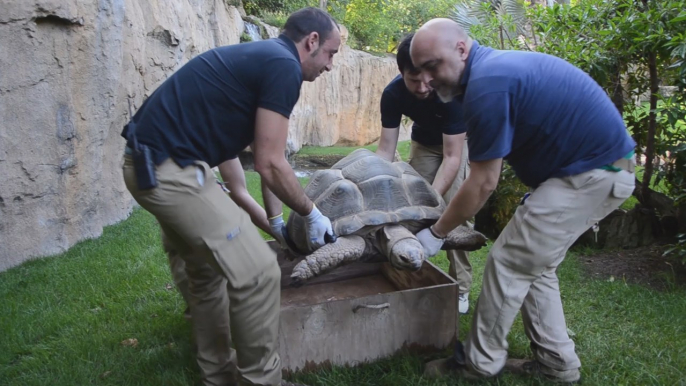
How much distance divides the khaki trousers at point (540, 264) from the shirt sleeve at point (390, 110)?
5.01 feet

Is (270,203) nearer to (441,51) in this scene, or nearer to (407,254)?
(407,254)

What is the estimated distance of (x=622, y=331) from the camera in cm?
357

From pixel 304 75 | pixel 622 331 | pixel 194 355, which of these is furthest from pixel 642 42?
pixel 194 355

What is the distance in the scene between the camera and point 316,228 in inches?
121

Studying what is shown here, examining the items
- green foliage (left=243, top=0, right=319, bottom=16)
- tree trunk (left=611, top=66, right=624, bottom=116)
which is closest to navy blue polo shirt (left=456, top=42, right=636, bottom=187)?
tree trunk (left=611, top=66, right=624, bottom=116)

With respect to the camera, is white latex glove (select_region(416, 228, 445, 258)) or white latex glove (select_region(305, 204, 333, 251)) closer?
white latex glove (select_region(305, 204, 333, 251))

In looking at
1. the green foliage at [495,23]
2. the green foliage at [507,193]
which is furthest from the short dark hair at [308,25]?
the green foliage at [495,23]

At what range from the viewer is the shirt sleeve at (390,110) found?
401 cm

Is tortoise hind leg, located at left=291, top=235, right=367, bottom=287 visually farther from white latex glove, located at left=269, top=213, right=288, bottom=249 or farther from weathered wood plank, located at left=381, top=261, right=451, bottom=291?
weathered wood plank, located at left=381, top=261, right=451, bottom=291

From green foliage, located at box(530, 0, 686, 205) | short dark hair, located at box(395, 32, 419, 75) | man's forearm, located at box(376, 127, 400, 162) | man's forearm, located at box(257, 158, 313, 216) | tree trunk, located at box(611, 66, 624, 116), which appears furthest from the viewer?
tree trunk, located at box(611, 66, 624, 116)

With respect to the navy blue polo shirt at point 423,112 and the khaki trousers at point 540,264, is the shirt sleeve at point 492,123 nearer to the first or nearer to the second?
the khaki trousers at point 540,264

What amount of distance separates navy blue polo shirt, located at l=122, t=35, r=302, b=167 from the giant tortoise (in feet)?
3.29

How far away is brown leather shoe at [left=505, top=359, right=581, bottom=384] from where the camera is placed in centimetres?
287

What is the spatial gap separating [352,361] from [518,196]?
3373 millimetres
